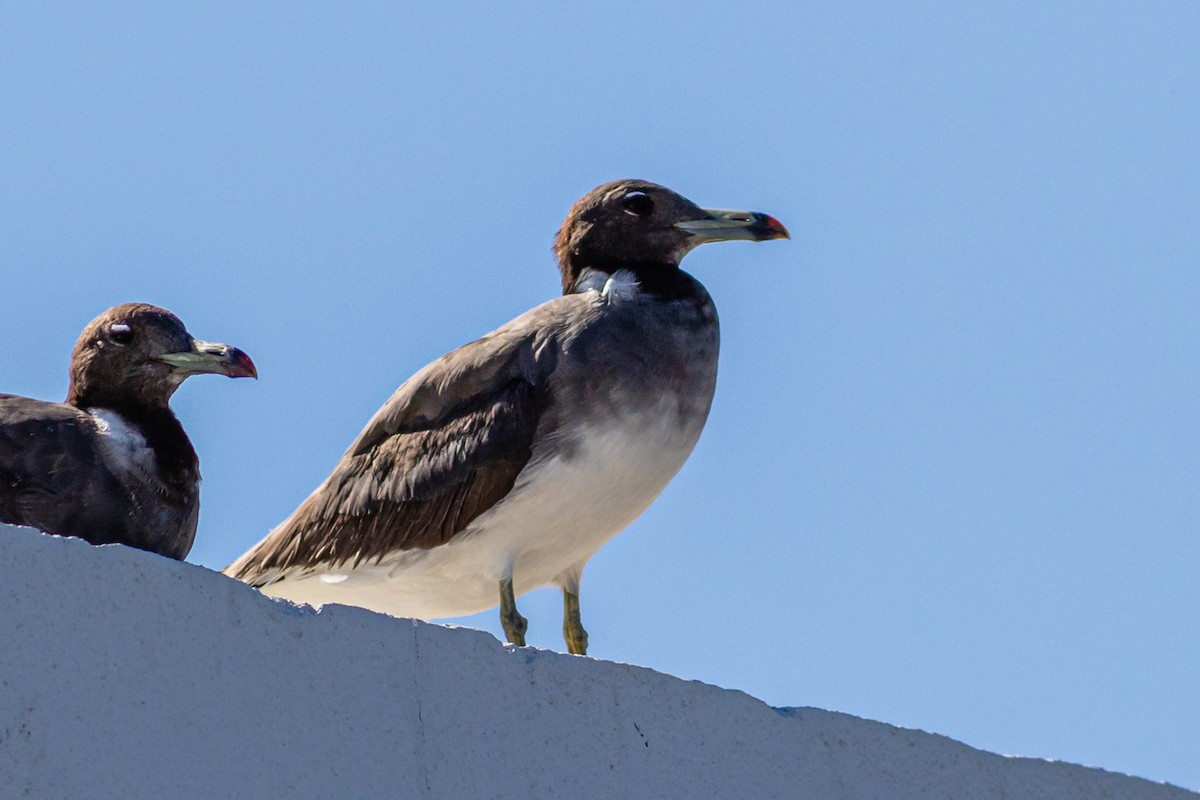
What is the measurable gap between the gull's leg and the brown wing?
629 millimetres

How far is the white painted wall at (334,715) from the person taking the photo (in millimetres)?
3906

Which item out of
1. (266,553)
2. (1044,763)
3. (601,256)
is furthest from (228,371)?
(1044,763)

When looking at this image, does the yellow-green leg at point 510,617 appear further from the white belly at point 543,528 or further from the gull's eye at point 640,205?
the gull's eye at point 640,205

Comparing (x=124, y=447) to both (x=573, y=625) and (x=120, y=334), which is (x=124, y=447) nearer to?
(x=120, y=334)

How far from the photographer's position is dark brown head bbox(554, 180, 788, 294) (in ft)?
24.0

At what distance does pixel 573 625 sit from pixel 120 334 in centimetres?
212

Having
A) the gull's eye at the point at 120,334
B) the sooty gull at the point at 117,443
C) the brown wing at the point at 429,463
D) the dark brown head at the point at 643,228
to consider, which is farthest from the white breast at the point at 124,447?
the dark brown head at the point at 643,228

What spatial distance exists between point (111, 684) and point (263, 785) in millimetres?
399

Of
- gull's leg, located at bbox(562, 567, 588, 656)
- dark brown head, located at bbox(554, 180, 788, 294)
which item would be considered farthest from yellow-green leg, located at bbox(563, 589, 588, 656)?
Answer: dark brown head, located at bbox(554, 180, 788, 294)

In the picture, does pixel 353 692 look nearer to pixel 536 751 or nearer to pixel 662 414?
pixel 536 751

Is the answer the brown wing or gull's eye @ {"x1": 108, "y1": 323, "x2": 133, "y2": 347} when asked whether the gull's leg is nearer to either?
the brown wing

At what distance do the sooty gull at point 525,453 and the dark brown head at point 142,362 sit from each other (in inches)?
40.8

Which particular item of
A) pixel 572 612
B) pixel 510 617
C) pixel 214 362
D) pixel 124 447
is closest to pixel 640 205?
pixel 572 612

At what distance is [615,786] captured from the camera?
4430 millimetres
